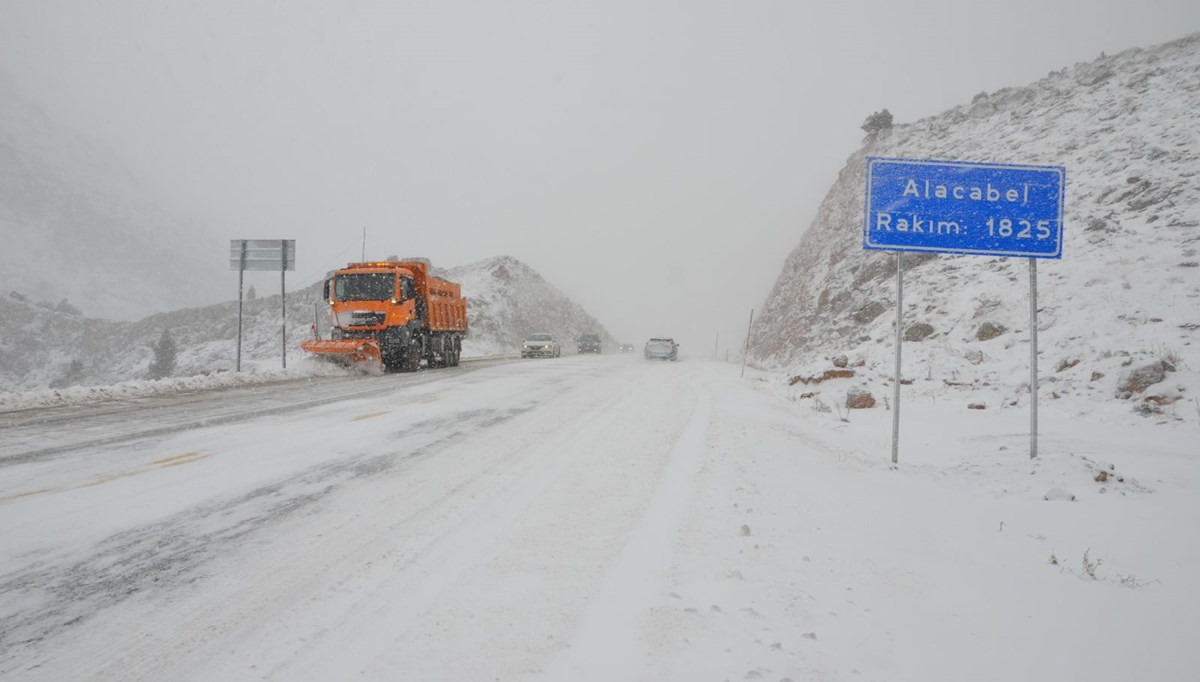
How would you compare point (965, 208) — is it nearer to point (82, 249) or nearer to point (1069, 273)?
point (1069, 273)

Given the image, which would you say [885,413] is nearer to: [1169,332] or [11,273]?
[1169,332]

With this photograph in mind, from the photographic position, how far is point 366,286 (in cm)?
1828

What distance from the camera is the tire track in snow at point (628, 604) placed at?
219 cm

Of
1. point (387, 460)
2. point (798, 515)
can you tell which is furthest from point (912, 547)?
point (387, 460)

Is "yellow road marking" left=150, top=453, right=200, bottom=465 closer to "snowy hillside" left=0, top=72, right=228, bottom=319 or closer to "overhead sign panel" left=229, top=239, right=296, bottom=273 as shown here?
"overhead sign panel" left=229, top=239, right=296, bottom=273

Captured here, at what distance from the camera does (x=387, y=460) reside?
5645 millimetres

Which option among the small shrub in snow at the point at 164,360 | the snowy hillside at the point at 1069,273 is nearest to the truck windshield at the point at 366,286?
the snowy hillside at the point at 1069,273

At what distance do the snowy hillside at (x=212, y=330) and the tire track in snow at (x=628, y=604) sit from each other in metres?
43.8

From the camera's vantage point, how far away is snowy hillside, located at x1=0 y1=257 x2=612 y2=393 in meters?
57.0

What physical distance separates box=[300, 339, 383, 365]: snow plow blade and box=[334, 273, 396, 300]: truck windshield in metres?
1.62

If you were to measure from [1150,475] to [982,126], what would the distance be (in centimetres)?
3194

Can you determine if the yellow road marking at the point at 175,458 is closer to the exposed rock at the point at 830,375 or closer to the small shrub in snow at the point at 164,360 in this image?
the exposed rock at the point at 830,375

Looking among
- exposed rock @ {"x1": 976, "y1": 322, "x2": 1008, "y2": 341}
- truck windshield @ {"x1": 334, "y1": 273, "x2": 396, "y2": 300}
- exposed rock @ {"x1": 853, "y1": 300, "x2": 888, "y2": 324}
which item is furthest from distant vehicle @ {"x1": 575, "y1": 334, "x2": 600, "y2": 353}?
exposed rock @ {"x1": 976, "y1": 322, "x2": 1008, "y2": 341}

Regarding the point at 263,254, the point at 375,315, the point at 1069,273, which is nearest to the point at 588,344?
the point at 263,254
